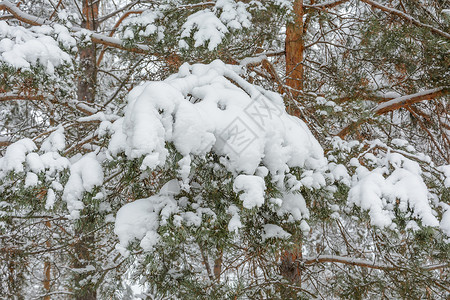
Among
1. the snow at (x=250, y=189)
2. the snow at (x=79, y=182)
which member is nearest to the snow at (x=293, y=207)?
the snow at (x=250, y=189)

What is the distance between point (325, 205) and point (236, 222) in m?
1.29

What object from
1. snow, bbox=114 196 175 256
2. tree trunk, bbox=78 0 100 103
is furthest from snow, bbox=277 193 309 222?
tree trunk, bbox=78 0 100 103

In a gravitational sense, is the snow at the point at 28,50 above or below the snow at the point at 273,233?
above

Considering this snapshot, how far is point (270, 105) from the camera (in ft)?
9.30

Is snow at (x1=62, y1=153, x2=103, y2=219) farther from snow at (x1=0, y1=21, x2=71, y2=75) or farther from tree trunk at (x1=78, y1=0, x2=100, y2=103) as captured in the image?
tree trunk at (x1=78, y1=0, x2=100, y2=103)

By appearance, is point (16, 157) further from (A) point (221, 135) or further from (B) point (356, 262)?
(B) point (356, 262)

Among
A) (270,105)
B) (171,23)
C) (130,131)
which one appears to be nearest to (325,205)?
(270,105)

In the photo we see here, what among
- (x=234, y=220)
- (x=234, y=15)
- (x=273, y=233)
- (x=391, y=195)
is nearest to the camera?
(x=234, y=220)

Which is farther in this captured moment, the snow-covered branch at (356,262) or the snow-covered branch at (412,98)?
the snow-covered branch at (412,98)

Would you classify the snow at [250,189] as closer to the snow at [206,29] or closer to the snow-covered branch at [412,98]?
the snow at [206,29]

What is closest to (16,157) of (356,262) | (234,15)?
(234,15)

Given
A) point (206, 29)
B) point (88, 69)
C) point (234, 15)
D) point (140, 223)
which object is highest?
point (234, 15)

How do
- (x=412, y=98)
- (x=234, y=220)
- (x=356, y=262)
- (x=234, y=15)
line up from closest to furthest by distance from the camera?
(x=234, y=220)
(x=234, y=15)
(x=356, y=262)
(x=412, y=98)

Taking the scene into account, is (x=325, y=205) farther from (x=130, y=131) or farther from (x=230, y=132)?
(x=130, y=131)
